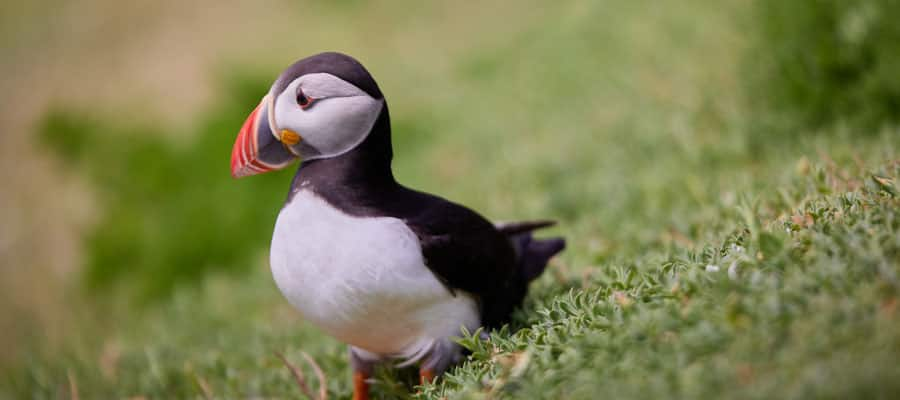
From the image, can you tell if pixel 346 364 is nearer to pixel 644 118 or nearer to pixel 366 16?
pixel 644 118

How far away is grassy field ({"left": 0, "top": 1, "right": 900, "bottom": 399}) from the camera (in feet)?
6.18

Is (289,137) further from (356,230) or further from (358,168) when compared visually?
(356,230)

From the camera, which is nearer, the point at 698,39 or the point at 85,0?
the point at 698,39

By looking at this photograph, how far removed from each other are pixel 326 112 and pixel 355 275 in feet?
1.57

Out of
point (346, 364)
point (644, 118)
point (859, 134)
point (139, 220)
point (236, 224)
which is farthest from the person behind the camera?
point (139, 220)

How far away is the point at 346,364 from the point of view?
316cm

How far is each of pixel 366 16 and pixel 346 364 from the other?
23.6 feet

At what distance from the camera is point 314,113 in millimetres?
2367

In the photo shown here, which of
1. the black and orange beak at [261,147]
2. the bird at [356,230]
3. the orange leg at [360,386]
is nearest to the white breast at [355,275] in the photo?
the bird at [356,230]

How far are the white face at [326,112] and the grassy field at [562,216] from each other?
702 mm

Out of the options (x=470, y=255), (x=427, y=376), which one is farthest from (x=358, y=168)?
(x=427, y=376)

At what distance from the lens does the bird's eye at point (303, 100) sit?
7.76 ft

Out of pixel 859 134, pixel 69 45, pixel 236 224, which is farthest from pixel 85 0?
pixel 859 134

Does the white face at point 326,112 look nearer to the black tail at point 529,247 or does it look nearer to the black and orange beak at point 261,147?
the black and orange beak at point 261,147
